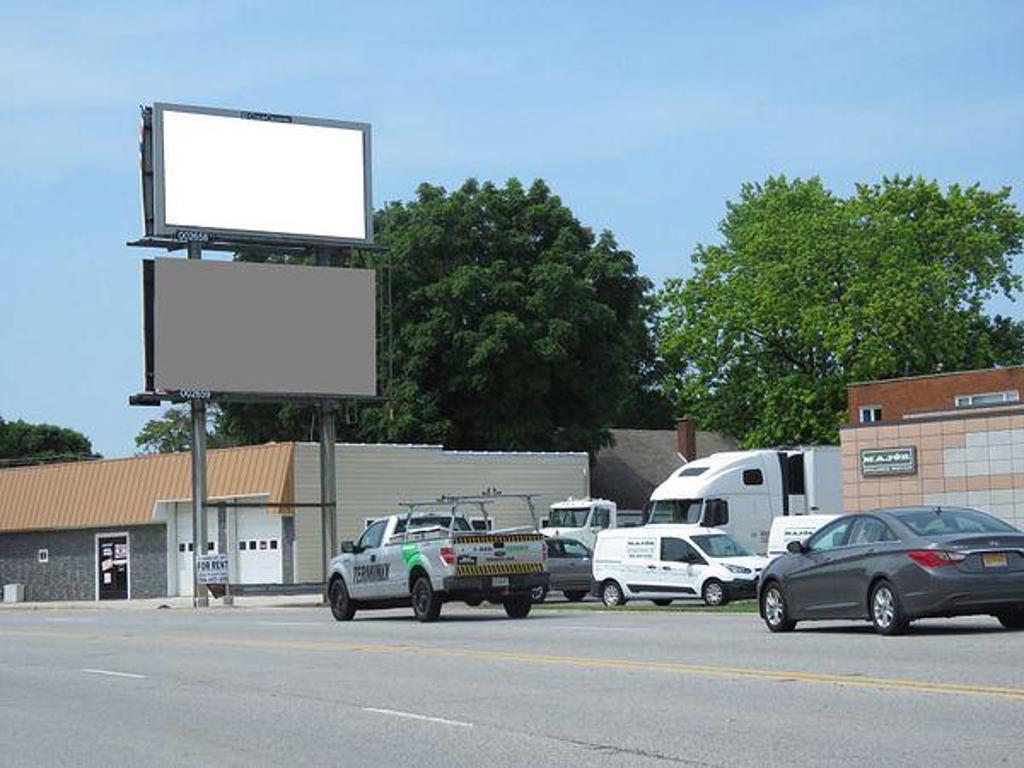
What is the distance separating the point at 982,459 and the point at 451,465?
73.8ft

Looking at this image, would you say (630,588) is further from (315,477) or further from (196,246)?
(315,477)

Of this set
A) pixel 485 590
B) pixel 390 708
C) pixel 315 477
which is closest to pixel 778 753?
pixel 390 708

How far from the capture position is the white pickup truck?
2750 centimetres

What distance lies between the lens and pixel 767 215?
234ft

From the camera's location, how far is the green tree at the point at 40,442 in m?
109

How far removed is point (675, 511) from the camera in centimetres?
3919

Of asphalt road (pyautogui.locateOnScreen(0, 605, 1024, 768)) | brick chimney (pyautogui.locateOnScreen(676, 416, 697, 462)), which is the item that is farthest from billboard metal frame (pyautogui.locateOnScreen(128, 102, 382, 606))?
brick chimney (pyautogui.locateOnScreen(676, 416, 697, 462))

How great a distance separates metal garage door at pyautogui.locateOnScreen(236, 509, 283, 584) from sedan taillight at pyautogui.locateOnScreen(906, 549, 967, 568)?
36.2 meters

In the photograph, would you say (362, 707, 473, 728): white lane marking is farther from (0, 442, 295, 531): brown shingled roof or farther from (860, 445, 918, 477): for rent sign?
(0, 442, 295, 531): brown shingled roof

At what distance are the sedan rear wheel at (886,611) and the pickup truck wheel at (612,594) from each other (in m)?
15.0

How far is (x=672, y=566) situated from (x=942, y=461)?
881 centimetres

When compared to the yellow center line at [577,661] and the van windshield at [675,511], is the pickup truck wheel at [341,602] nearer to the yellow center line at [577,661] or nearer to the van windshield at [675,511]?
the yellow center line at [577,661]

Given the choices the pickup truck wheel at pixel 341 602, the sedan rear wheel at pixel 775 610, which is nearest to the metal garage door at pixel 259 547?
the pickup truck wheel at pixel 341 602

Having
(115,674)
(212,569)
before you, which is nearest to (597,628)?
(115,674)
